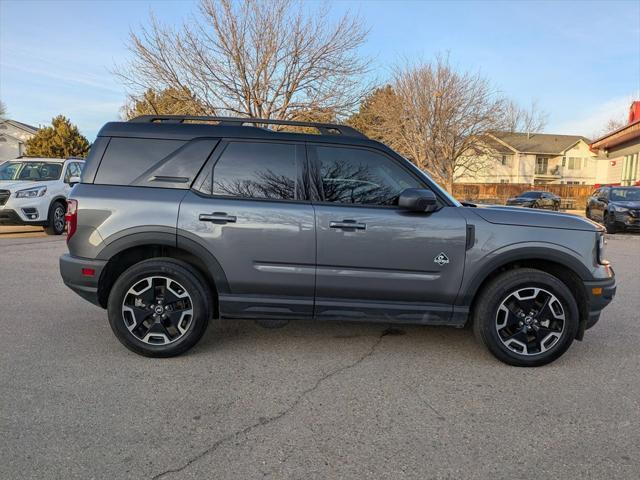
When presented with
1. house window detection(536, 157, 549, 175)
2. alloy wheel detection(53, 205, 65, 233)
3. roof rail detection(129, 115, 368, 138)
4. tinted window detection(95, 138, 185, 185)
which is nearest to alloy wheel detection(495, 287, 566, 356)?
roof rail detection(129, 115, 368, 138)

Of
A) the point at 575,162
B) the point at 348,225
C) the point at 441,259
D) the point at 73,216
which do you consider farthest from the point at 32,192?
the point at 575,162

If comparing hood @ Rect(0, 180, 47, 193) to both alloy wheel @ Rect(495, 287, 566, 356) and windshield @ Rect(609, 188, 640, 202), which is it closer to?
alloy wheel @ Rect(495, 287, 566, 356)

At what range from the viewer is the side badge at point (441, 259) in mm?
3713

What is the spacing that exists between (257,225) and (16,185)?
32.5ft

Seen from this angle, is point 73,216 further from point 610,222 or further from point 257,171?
point 610,222

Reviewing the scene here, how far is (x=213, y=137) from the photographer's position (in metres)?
3.91

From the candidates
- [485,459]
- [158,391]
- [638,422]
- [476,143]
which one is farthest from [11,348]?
[476,143]

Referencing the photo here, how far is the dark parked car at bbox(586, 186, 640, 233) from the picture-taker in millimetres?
14820

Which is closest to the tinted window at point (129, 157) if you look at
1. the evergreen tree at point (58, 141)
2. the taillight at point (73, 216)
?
the taillight at point (73, 216)

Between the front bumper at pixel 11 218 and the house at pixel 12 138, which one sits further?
the house at pixel 12 138

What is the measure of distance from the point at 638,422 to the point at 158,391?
126 inches

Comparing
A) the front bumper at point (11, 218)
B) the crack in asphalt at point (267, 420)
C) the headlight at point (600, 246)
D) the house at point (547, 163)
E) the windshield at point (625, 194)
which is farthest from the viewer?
the house at point (547, 163)

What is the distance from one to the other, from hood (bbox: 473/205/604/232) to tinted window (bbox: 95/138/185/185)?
2.65 m

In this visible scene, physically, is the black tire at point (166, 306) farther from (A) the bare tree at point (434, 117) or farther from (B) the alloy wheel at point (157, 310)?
(A) the bare tree at point (434, 117)
